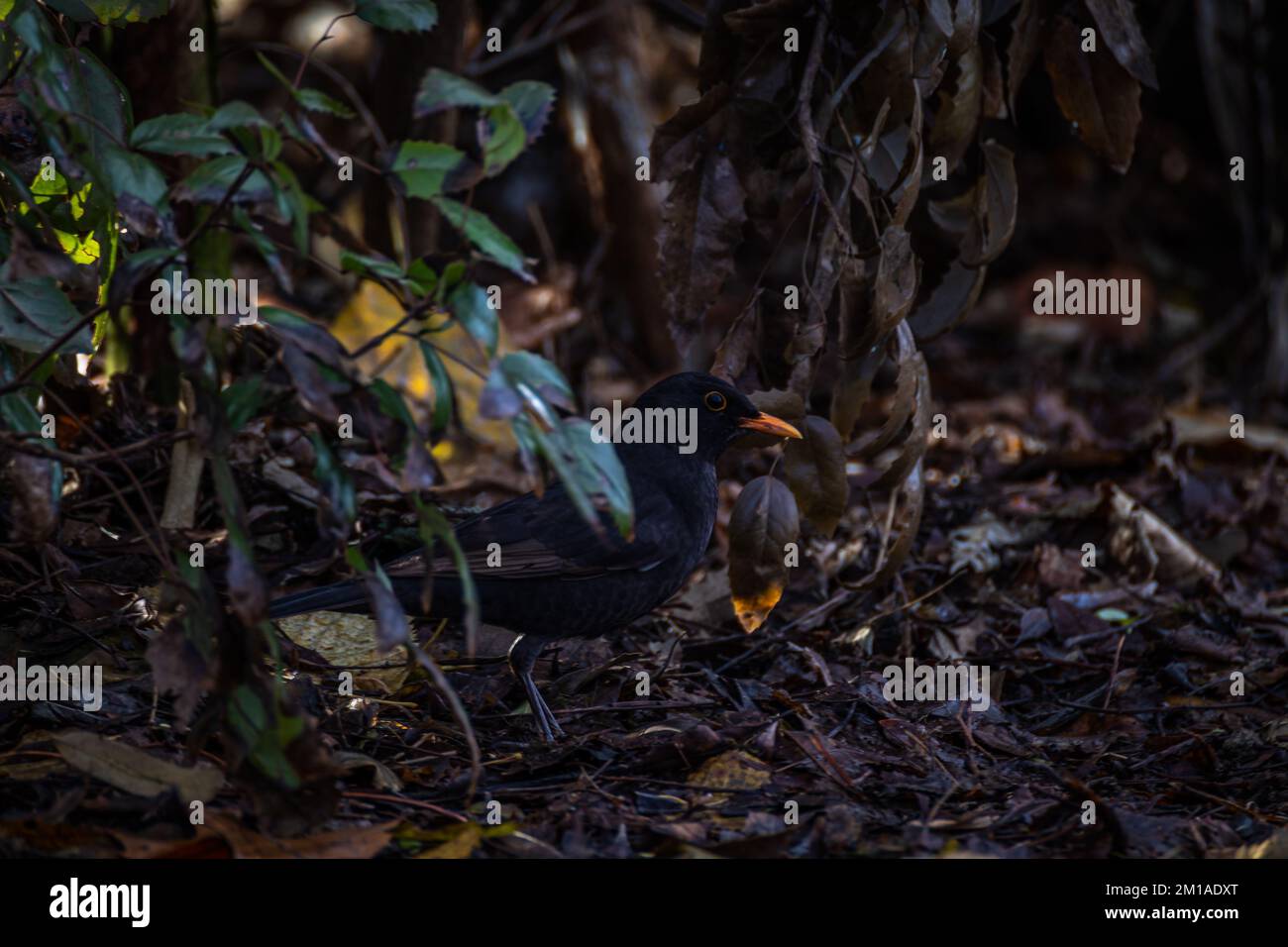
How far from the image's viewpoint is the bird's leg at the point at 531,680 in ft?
13.9

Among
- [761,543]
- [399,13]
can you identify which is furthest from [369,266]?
[761,543]

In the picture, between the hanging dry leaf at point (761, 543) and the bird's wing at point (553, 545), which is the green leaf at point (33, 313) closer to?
the bird's wing at point (553, 545)

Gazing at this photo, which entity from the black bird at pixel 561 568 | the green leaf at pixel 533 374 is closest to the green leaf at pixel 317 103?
the green leaf at pixel 533 374

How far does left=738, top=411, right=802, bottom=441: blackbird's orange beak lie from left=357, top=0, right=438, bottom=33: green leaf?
Answer: 6.03 ft

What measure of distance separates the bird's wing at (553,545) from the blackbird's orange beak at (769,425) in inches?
16.4

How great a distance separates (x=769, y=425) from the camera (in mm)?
4566

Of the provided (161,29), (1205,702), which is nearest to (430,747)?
(1205,702)

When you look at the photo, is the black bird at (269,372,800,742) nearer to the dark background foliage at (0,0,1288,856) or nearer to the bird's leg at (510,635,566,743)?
the bird's leg at (510,635,566,743)

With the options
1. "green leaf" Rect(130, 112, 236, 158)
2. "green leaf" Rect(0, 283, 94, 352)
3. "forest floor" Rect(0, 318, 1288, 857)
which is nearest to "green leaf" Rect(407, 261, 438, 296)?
"green leaf" Rect(130, 112, 236, 158)

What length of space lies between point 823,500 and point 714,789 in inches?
41.9

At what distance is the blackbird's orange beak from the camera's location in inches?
176

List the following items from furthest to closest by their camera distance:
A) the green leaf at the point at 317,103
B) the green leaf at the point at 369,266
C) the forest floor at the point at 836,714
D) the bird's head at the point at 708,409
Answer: the bird's head at the point at 708,409, the forest floor at the point at 836,714, the green leaf at the point at 369,266, the green leaf at the point at 317,103

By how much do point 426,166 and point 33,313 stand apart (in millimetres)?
1054

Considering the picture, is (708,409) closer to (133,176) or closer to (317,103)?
(317,103)
